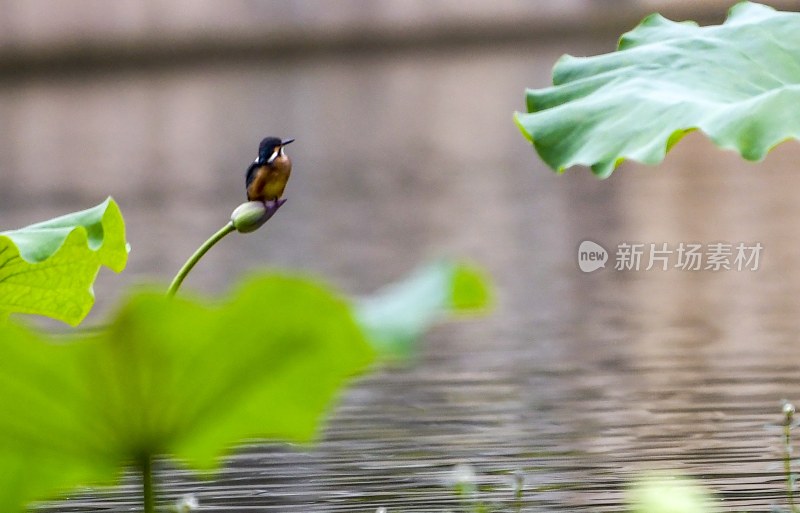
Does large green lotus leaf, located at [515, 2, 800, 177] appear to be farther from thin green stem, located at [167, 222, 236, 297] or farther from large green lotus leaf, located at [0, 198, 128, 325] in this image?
large green lotus leaf, located at [0, 198, 128, 325]

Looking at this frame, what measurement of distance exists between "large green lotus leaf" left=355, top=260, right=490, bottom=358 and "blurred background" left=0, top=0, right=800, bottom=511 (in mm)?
805

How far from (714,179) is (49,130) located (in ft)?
21.4

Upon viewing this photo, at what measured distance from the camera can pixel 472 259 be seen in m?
4.18

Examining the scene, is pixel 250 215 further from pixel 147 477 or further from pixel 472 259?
pixel 472 259

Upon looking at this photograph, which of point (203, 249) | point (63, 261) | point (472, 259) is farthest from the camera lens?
point (472, 259)

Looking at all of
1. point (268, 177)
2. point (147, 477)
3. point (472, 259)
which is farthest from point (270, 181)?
point (472, 259)

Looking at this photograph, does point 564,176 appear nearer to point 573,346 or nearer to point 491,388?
point 573,346

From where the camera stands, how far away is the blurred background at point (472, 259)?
1696 millimetres

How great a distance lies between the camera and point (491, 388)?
7.74 feet

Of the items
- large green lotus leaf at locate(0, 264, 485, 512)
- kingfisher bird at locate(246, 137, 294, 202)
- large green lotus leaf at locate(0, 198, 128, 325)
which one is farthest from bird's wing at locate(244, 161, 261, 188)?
large green lotus leaf at locate(0, 264, 485, 512)

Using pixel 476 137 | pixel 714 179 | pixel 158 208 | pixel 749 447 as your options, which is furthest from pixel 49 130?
pixel 749 447

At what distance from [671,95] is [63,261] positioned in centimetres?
58

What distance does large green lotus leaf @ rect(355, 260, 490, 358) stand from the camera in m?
0.61

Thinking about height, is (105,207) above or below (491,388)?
below
